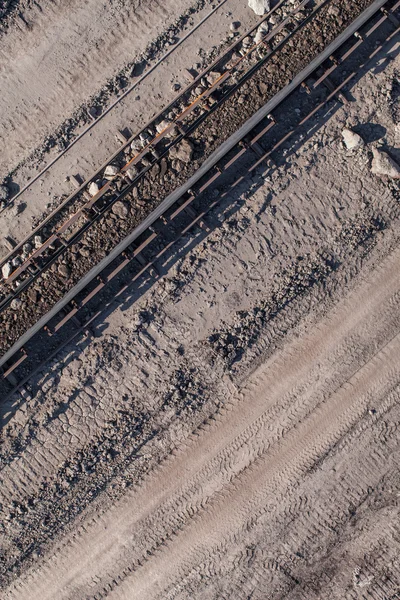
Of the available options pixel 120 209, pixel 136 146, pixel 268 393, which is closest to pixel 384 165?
pixel 136 146

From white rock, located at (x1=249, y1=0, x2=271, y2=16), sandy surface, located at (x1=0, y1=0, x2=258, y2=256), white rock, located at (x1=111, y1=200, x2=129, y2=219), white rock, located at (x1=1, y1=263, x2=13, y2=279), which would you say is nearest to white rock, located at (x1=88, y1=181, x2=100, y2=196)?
sandy surface, located at (x1=0, y1=0, x2=258, y2=256)

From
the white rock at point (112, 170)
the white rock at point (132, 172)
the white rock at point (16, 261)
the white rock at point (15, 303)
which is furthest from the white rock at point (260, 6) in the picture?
the white rock at point (15, 303)

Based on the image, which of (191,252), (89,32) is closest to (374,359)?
(191,252)

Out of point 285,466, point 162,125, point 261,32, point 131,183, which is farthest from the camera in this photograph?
point 285,466

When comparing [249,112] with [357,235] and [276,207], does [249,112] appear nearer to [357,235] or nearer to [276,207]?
[276,207]

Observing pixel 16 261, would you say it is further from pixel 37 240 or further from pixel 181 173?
pixel 181 173
